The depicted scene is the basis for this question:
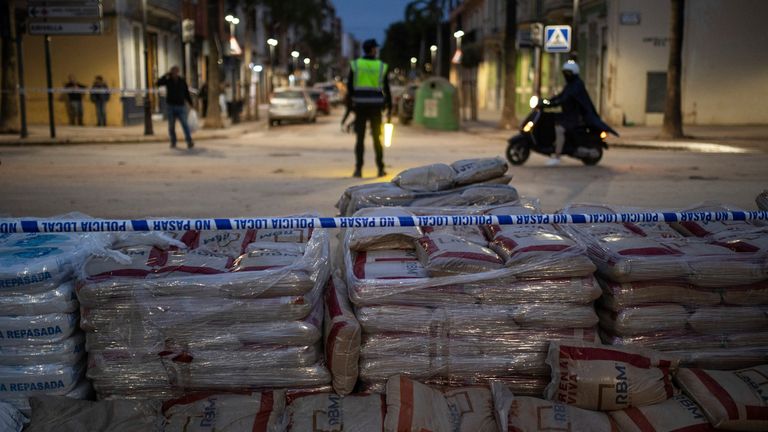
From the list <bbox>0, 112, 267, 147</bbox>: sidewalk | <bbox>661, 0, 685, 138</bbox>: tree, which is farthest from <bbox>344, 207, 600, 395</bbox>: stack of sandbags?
<bbox>661, 0, 685, 138</bbox>: tree

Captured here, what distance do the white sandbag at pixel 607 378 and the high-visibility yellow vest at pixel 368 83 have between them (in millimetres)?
8935

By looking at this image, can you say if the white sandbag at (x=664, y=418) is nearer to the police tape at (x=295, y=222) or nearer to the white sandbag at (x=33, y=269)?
the police tape at (x=295, y=222)

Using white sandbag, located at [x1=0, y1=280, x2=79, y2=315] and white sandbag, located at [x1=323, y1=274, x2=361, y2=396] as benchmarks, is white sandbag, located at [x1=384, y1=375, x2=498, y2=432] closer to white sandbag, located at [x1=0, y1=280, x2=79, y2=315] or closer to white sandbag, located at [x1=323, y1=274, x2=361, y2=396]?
white sandbag, located at [x1=323, y1=274, x2=361, y2=396]

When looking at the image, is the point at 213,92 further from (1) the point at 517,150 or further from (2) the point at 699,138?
(1) the point at 517,150

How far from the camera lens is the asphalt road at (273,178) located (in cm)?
→ 1010

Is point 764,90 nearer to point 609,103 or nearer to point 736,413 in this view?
point 609,103

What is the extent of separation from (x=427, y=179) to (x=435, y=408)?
11.4ft

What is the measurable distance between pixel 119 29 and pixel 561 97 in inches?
765

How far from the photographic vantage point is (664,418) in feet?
11.9

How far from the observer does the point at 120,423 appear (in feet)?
11.9

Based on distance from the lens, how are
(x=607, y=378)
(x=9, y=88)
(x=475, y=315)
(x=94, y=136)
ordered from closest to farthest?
(x=607, y=378) → (x=475, y=315) → (x=94, y=136) → (x=9, y=88)

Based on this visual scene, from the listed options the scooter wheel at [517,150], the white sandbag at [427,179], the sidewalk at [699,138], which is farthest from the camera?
the sidewalk at [699,138]

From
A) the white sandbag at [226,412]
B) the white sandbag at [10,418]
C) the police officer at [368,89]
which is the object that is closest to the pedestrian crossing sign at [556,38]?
the police officer at [368,89]

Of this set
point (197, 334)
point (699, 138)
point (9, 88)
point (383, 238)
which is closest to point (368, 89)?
point (383, 238)
